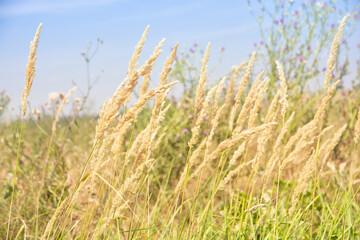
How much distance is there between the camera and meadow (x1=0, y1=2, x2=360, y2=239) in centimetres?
153

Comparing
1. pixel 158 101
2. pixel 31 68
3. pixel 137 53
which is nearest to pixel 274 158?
pixel 158 101

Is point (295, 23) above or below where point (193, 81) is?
above

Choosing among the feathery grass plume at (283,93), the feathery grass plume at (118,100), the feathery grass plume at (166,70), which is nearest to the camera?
the feathery grass plume at (118,100)

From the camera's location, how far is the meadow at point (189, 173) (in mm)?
1527

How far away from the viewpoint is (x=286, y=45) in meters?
4.69

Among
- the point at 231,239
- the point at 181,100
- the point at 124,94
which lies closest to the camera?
the point at 124,94

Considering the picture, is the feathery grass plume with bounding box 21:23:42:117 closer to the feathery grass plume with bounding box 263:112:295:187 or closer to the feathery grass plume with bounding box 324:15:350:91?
the feathery grass plume with bounding box 263:112:295:187

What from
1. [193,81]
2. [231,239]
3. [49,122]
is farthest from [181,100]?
[231,239]

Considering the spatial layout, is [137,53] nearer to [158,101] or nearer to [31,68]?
[158,101]

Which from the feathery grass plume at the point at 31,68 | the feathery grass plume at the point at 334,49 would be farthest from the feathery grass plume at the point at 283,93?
Answer: the feathery grass plume at the point at 31,68

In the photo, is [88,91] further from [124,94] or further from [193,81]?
[124,94]

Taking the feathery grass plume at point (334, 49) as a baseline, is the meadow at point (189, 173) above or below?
below

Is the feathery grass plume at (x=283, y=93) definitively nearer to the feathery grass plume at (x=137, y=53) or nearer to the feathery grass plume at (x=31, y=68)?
the feathery grass plume at (x=137, y=53)

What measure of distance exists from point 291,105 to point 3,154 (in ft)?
12.7
